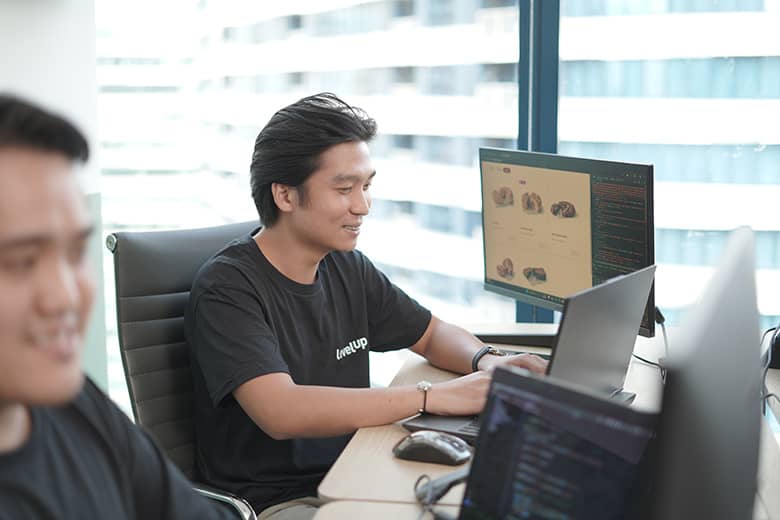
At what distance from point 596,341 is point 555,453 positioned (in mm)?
525

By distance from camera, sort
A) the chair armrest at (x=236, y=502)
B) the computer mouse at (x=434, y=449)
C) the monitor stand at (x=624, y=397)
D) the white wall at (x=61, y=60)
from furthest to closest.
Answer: the white wall at (x=61, y=60)
the monitor stand at (x=624, y=397)
the chair armrest at (x=236, y=502)
the computer mouse at (x=434, y=449)

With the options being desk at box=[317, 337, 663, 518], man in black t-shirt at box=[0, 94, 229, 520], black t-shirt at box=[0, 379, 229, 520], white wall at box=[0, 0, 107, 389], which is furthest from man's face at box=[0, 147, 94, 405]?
white wall at box=[0, 0, 107, 389]

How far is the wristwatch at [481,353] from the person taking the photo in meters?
2.21

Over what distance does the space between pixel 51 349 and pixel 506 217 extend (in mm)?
1500

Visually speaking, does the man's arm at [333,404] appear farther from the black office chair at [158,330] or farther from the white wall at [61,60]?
the white wall at [61,60]

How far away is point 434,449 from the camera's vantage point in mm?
1699

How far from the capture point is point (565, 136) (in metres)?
3.02

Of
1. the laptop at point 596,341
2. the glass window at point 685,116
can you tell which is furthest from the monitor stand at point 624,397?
the glass window at point 685,116

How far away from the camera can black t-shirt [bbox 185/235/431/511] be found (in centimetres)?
193

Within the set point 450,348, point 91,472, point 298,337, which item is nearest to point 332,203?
point 298,337

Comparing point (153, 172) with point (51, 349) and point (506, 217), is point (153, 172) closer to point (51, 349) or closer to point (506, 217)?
point (506, 217)

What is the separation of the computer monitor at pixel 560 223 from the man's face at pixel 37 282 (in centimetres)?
131

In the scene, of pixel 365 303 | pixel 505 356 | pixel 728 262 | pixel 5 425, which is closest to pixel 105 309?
pixel 365 303

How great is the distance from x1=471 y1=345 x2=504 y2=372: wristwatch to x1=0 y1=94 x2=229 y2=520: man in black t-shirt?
1.11 metres
